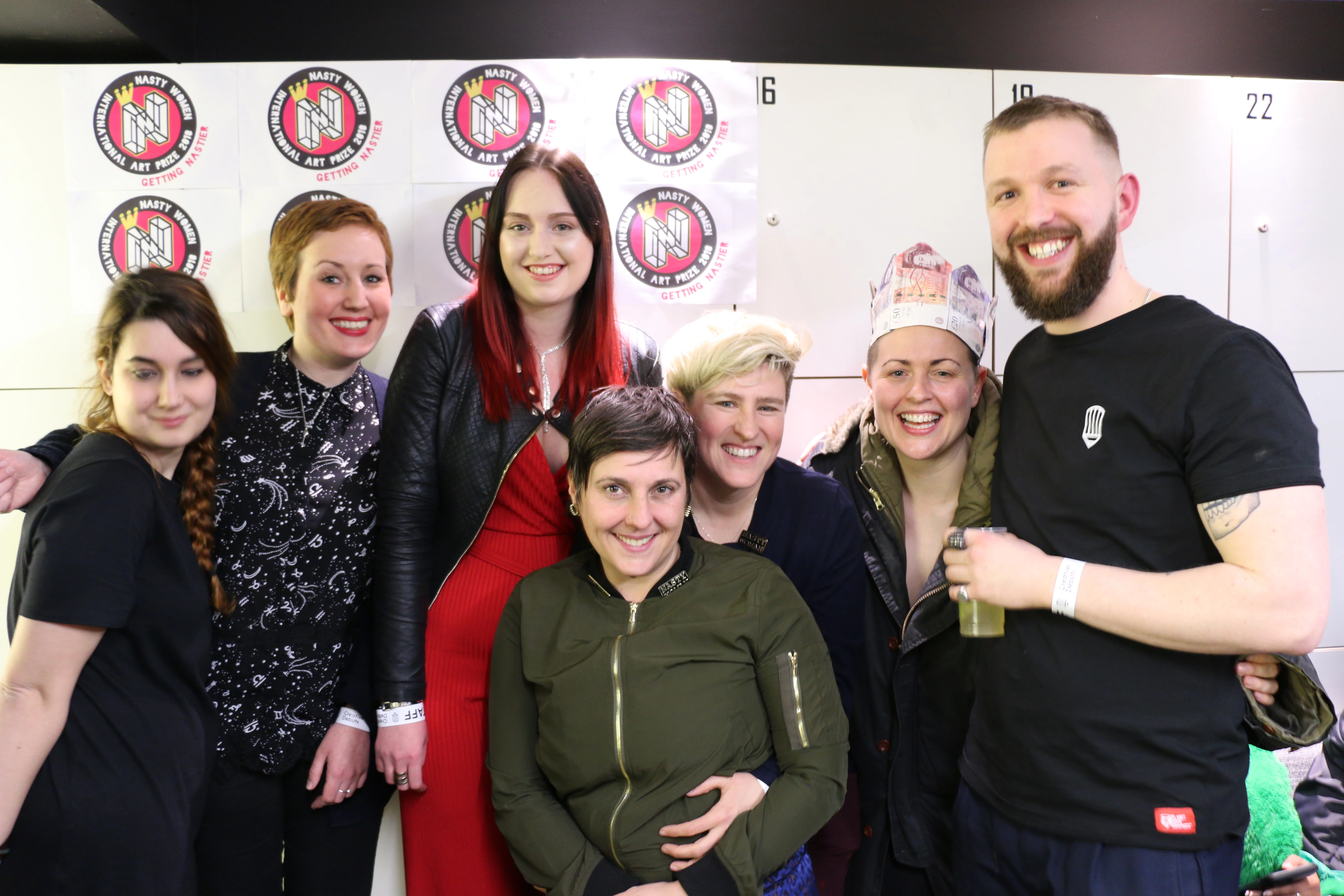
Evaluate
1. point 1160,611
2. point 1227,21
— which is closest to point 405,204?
point 1160,611

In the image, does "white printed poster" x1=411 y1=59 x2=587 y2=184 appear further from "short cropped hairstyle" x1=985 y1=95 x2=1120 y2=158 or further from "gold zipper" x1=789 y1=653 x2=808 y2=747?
"gold zipper" x1=789 y1=653 x2=808 y2=747

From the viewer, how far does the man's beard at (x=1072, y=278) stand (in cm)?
146

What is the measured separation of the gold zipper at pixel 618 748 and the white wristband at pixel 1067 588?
0.74 m

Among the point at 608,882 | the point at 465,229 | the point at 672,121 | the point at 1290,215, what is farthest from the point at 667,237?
the point at 1290,215

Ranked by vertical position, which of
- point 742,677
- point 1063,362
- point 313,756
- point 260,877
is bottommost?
point 260,877

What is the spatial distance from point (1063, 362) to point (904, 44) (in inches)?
60.8

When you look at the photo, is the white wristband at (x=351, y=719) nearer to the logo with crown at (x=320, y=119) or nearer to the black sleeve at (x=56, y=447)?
the black sleeve at (x=56, y=447)

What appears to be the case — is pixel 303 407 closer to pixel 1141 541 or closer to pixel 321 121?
pixel 321 121

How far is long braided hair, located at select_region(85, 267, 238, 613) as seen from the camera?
5.23 ft

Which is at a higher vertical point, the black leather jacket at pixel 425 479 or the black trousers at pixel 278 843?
the black leather jacket at pixel 425 479

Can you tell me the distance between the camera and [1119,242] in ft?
4.84

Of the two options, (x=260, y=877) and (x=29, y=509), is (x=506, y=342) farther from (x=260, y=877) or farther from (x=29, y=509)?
(x=260, y=877)

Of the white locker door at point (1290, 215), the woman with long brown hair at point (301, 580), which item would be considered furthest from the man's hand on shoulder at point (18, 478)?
the white locker door at point (1290, 215)

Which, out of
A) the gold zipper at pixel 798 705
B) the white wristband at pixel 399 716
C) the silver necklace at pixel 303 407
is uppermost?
the silver necklace at pixel 303 407
